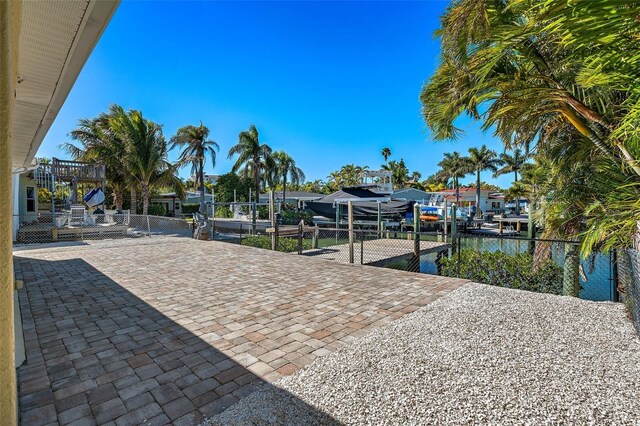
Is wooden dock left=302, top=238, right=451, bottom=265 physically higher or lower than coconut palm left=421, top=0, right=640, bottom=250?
lower

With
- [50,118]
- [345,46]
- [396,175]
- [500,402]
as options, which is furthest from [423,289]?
[396,175]

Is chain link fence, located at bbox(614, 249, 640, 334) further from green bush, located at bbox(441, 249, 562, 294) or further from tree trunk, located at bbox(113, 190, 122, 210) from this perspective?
tree trunk, located at bbox(113, 190, 122, 210)

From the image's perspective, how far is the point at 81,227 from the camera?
1245 cm

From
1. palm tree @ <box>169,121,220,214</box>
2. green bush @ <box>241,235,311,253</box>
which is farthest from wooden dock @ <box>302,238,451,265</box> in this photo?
palm tree @ <box>169,121,220,214</box>

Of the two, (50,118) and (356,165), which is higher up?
(356,165)

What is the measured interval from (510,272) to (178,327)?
7242mm

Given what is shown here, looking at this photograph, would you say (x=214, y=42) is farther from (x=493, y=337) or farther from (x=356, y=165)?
(x=356, y=165)

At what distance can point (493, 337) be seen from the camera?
349 cm

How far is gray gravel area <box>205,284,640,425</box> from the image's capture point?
→ 2213 millimetres

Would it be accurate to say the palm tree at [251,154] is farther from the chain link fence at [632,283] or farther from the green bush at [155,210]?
the chain link fence at [632,283]

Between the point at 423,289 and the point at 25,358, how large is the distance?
5.28 meters

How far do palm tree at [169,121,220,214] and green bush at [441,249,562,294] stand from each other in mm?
16482

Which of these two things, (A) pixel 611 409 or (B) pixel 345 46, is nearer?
(A) pixel 611 409

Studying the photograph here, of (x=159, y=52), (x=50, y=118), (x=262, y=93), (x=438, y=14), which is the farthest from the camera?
(x=262, y=93)
